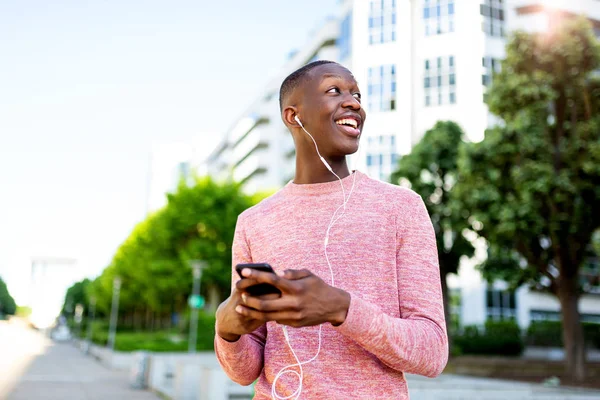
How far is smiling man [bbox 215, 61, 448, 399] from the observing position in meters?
1.35

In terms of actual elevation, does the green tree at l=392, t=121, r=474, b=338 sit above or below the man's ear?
above

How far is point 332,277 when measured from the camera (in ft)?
5.28

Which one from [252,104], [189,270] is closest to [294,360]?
[189,270]

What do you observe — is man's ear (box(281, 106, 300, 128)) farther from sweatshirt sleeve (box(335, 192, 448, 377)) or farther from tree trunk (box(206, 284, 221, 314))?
tree trunk (box(206, 284, 221, 314))

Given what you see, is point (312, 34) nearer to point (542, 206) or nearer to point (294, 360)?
point (542, 206)

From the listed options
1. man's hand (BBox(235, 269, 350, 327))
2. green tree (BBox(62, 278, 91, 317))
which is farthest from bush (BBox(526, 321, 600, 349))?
green tree (BBox(62, 278, 91, 317))

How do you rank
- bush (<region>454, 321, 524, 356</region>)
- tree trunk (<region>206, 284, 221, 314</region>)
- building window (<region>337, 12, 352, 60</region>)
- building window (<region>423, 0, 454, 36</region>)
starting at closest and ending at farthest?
bush (<region>454, 321, 524, 356</region>) < tree trunk (<region>206, 284, 221, 314</region>) < building window (<region>423, 0, 454, 36</region>) < building window (<region>337, 12, 352, 60</region>)

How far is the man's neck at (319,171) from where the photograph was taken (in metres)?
1.88

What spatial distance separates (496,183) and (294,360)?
57.1 ft

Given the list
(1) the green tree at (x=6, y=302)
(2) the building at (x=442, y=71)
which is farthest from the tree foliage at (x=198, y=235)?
(1) the green tree at (x=6, y=302)

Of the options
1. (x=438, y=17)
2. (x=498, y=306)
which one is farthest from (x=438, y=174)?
(x=438, y=17)

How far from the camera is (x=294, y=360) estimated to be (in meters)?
1.66

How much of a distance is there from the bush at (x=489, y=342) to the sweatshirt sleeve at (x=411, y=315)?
28.8 m

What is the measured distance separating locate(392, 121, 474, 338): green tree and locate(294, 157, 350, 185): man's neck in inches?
877
